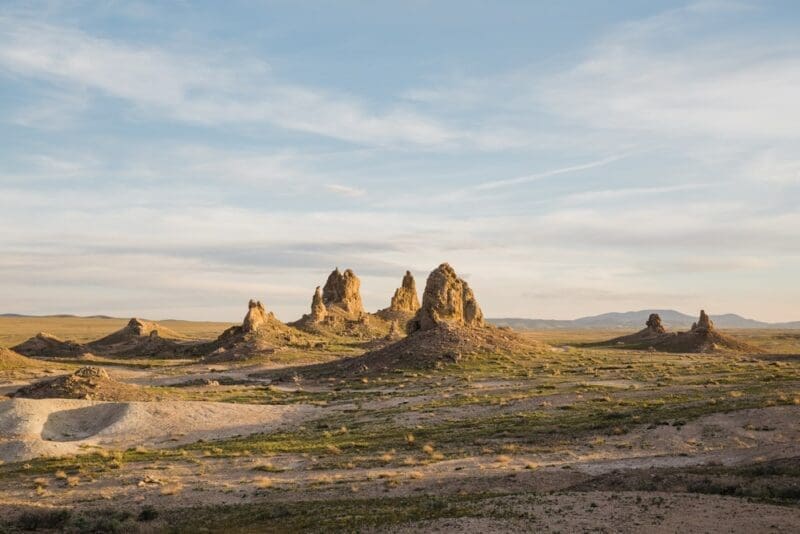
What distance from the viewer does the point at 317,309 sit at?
116250 mm

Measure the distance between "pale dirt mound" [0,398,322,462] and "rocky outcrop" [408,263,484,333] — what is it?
31250 millimetres

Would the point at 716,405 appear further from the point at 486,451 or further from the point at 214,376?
the point at 214,376

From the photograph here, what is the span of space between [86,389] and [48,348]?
2609 inches

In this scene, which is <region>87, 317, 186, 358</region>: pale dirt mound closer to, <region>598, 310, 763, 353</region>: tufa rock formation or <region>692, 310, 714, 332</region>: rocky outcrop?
<region>598, 310, 763, 353</region>: tufa rock formation

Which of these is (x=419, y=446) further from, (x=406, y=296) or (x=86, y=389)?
(x=406, y=296)

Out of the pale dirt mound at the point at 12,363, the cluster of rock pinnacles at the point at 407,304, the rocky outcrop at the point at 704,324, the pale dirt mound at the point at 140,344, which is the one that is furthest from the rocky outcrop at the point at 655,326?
the pale dirt mound at the point at 12,363

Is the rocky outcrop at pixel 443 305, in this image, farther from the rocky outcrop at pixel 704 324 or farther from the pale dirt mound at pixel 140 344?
the pale dirt mound at pixel 140 344

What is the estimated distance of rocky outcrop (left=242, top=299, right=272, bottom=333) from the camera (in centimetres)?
9881

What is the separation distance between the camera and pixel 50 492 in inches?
1018

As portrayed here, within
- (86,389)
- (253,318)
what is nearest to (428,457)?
(86,389)

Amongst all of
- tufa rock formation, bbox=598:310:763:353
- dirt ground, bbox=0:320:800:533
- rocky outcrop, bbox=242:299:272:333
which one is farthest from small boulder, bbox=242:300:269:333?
tufa rock formation, bbox=598:310:763:353

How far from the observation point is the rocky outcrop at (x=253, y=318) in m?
98.8

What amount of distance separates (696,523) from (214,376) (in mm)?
60727

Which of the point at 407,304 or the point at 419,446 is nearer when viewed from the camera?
the point at 419,446
